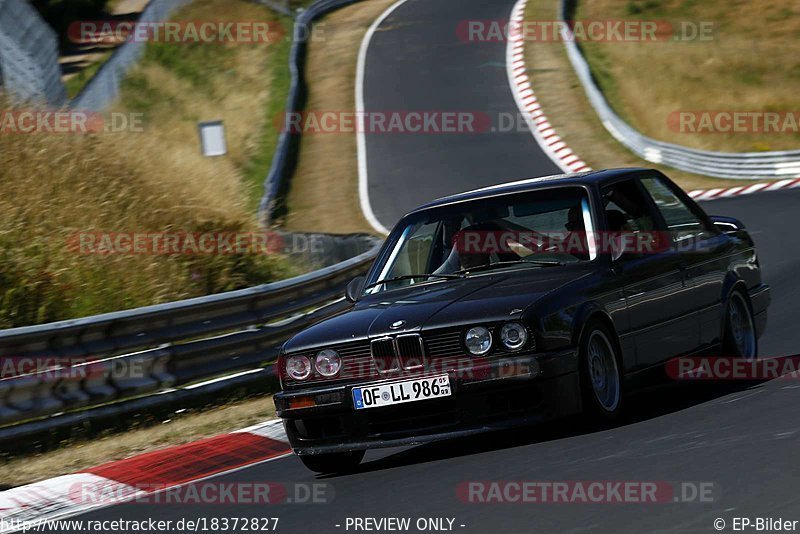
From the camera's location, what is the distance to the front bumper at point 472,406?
662 centimetres

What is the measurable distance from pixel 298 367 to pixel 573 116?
25794 mm

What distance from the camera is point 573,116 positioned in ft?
105

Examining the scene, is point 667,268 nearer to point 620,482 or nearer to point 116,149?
point 620,482

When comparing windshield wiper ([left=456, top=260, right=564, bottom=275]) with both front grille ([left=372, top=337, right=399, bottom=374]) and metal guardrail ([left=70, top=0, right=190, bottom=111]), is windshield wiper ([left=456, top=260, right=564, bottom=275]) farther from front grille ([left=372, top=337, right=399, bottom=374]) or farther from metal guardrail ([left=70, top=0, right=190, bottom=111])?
metal guardrail ([left=70, top=0, right=190, bottom=111])

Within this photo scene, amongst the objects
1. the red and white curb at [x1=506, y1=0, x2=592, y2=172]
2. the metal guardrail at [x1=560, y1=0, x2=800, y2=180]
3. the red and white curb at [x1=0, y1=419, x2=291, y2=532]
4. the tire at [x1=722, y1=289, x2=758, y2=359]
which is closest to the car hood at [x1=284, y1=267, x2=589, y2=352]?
the red and white curb at [x1=0, y1=419, x2=291, y2=532]

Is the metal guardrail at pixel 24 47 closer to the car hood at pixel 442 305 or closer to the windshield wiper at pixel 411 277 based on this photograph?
the windshield wiper at pixel 411 277

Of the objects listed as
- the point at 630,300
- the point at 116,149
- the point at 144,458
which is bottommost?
the point at 144,458

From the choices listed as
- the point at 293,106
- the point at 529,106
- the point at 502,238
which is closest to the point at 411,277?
the point at 502,238

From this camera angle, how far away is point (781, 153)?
2606 centimetres

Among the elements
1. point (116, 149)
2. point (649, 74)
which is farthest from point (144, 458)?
point (649, 74)

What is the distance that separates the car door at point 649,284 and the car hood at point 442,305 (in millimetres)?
464

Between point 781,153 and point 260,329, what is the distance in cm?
1774

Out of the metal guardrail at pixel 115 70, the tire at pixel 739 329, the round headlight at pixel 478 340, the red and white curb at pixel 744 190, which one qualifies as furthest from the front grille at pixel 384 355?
the metal guardrail at pixel 115 70

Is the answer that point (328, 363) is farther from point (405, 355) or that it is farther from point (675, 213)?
point (675, 213)
